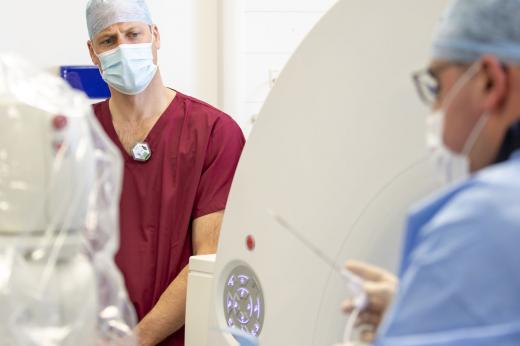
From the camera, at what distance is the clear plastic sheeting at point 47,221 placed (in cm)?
99

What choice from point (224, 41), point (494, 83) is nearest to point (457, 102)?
point (494, 83)

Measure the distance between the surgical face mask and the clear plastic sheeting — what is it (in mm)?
407

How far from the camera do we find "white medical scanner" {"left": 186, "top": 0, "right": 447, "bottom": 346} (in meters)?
1.22

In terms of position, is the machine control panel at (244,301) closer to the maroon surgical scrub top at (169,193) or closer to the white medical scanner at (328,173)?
the white medical scanner at (328,173)

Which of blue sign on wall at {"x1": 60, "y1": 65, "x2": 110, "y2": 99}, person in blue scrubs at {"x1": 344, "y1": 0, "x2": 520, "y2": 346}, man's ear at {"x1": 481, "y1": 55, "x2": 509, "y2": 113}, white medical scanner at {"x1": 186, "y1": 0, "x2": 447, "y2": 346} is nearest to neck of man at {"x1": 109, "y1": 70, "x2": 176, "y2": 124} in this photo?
blue sign on wall at {"x1": 60, "y1": 65, "x2": 110, "y2": 99}

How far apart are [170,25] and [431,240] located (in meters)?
2.04

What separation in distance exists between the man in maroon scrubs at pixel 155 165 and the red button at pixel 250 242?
580 millimetres

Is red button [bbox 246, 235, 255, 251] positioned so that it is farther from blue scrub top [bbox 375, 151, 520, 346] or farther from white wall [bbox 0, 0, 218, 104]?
white wall [bbox 0, 0, 218, 104]

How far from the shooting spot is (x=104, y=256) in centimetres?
106

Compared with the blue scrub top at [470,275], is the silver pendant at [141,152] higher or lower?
lower

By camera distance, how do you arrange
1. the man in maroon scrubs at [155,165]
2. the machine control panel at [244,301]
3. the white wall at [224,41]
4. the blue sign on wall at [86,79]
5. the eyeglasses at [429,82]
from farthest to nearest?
the white wall at [224,41] → the blue sign on wall at [86,79] → the man in maroon scrubs at [155,165] → the machine control panel at [244,301] → the eyeglasses at [429,82]

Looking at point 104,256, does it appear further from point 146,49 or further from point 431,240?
point 146,49

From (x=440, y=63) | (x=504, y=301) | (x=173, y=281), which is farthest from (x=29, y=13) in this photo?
(x=504, y=301)

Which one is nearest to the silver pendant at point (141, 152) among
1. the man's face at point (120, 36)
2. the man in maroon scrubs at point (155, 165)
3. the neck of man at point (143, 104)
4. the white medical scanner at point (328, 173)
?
the man in maroon scrubs at point (155, 165)
